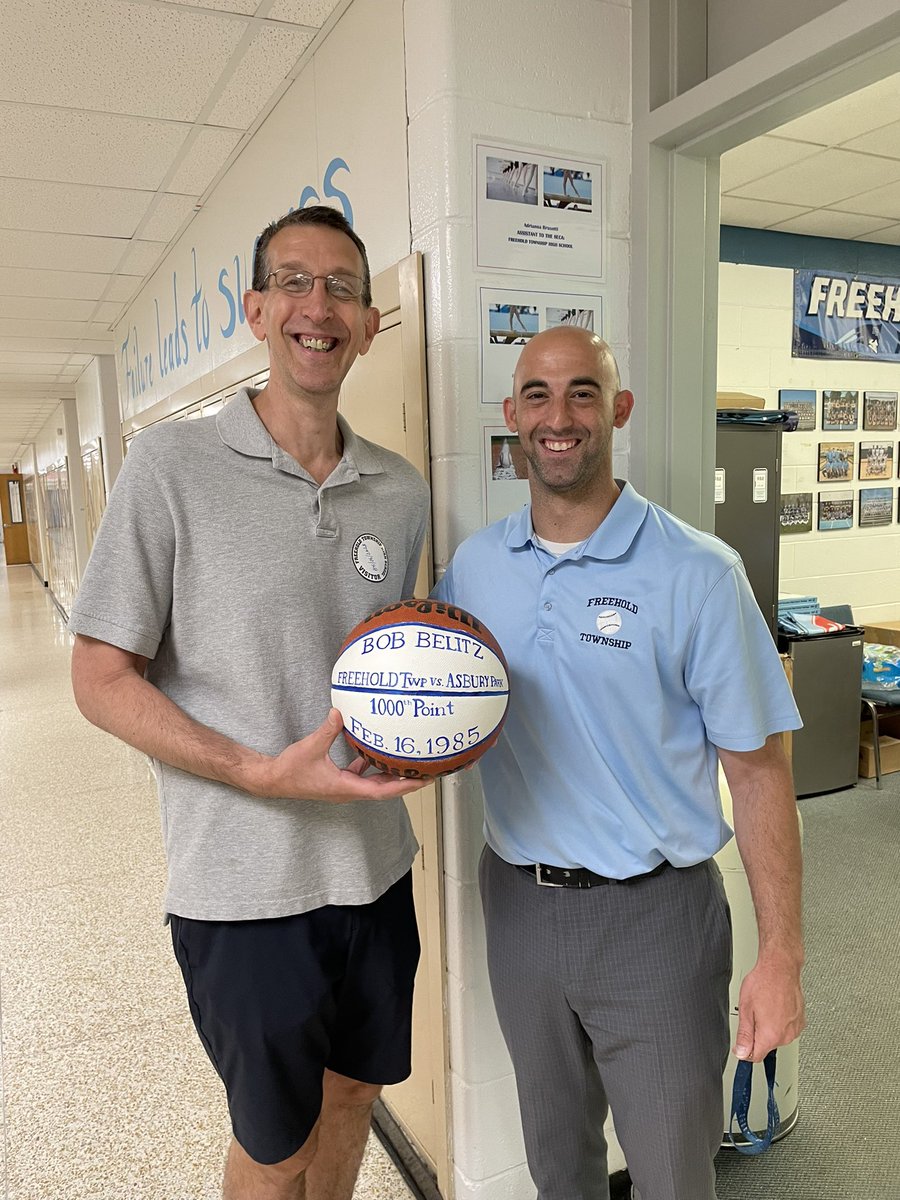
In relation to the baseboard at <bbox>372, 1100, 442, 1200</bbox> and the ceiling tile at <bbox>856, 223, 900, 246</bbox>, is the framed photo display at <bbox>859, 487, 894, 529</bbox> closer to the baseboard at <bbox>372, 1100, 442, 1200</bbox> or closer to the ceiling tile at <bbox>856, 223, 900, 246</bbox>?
the ceiling tile at <bbox>856, 223, 900, 246</bbox>

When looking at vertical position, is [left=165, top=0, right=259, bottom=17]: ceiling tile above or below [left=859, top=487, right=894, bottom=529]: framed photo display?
above

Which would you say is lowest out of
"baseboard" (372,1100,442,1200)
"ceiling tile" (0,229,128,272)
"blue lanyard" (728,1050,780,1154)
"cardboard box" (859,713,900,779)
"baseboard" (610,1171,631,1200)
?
"baseboard" (372,1100,442,1200)

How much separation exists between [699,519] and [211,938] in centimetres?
138

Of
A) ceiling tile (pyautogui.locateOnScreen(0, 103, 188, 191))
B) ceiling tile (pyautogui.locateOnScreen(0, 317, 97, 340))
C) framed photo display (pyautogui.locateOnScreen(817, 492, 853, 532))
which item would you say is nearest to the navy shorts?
ceiling tile (pyautogui.locateOnScreen(0, 103, 188, 191))

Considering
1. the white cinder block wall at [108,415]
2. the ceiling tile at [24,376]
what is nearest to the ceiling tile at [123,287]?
the white cinder block wall at [108,415]

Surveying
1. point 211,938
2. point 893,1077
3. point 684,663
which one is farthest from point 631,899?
point 893,1077

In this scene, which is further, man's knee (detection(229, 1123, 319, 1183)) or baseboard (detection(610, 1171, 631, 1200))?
baseboard (detection(610, 1171, 631, 1200))

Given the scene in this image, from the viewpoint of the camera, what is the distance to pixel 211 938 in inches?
55.4

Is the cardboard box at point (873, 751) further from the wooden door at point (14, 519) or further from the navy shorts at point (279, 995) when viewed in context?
the wooden door at point (14, 519)

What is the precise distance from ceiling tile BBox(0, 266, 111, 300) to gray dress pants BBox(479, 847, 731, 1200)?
4.41 metres

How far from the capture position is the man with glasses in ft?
4.41

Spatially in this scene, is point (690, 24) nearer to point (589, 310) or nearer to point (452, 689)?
point (589, 310)

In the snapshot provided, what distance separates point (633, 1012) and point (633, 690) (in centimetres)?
52

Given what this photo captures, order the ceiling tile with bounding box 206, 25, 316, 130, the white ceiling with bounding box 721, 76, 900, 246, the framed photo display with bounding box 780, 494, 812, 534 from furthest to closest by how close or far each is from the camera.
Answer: the framed photo display with bounding box 780, 494, 812, 534, the white ceiling with bounding box 721, 76, 900, 246, the ceiling tile with bounding box 206, 25, 316, 130
